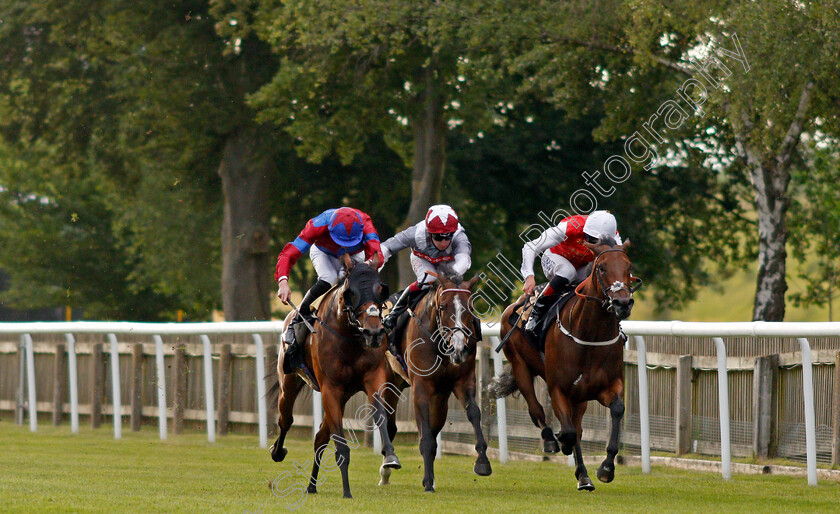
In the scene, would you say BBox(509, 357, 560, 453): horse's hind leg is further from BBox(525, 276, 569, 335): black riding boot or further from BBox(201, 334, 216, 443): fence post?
BBox(201, 334, 216, 443): fence post

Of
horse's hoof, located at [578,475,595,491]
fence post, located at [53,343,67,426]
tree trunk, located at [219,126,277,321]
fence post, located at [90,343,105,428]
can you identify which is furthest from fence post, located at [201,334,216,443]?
tree trunk, located at [219,126,277,321]

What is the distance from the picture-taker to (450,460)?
1173 cm

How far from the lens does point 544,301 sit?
9.41 m

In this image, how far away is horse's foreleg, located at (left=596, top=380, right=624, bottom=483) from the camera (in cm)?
801

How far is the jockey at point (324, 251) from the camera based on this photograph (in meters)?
9.12

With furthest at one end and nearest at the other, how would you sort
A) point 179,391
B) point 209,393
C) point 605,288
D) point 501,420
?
point 179,391 → point 209,393 → point 501,420 → point 605,288

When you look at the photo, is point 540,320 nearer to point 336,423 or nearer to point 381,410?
point 381,410

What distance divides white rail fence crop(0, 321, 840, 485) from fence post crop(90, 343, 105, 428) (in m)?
0.34

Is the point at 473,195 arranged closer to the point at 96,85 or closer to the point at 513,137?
the point at 513,137

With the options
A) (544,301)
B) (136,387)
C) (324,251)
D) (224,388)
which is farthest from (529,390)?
(136,387)

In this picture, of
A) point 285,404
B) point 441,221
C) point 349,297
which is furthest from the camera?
point 285,404

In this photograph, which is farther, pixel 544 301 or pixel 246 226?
pixel 246 226

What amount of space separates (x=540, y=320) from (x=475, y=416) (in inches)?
46.9

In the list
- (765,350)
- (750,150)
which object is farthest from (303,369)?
(750,150)
